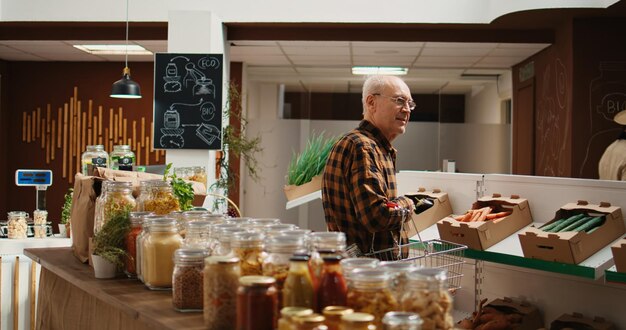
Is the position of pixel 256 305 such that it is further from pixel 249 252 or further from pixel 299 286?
pixel 249 252

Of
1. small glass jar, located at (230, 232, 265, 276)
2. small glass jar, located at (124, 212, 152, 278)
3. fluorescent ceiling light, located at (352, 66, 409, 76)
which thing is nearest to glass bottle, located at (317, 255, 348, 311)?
small glass jar, located at (230, 232, 265, 276)

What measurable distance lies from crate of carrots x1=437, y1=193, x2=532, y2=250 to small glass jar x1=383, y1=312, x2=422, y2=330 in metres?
2.11

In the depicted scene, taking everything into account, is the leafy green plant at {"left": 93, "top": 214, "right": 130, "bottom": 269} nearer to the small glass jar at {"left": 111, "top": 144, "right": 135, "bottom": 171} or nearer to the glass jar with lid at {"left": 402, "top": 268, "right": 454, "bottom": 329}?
the glass jar with lid at {"left": 402, "top": 268, "right": 454, "bottom": 329}

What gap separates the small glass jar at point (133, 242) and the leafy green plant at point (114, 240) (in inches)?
0.8

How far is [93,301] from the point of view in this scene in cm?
235

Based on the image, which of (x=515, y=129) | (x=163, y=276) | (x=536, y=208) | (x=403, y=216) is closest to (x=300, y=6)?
(x=515, y=129)

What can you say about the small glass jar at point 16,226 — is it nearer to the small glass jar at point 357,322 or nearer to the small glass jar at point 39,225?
the small glass jar at point 39,225

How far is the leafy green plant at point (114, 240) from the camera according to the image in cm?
225

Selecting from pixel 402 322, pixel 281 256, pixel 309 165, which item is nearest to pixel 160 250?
pixel 281 256

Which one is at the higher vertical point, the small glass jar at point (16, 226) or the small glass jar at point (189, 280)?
the small glass jar at point (189, 280)

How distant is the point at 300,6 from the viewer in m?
7.30

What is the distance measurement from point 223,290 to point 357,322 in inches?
15.9

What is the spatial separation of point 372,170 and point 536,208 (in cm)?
114

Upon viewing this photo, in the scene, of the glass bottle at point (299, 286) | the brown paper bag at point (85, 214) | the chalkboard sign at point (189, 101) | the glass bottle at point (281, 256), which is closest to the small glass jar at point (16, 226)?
the chalkboard sign at point (189, 101)
